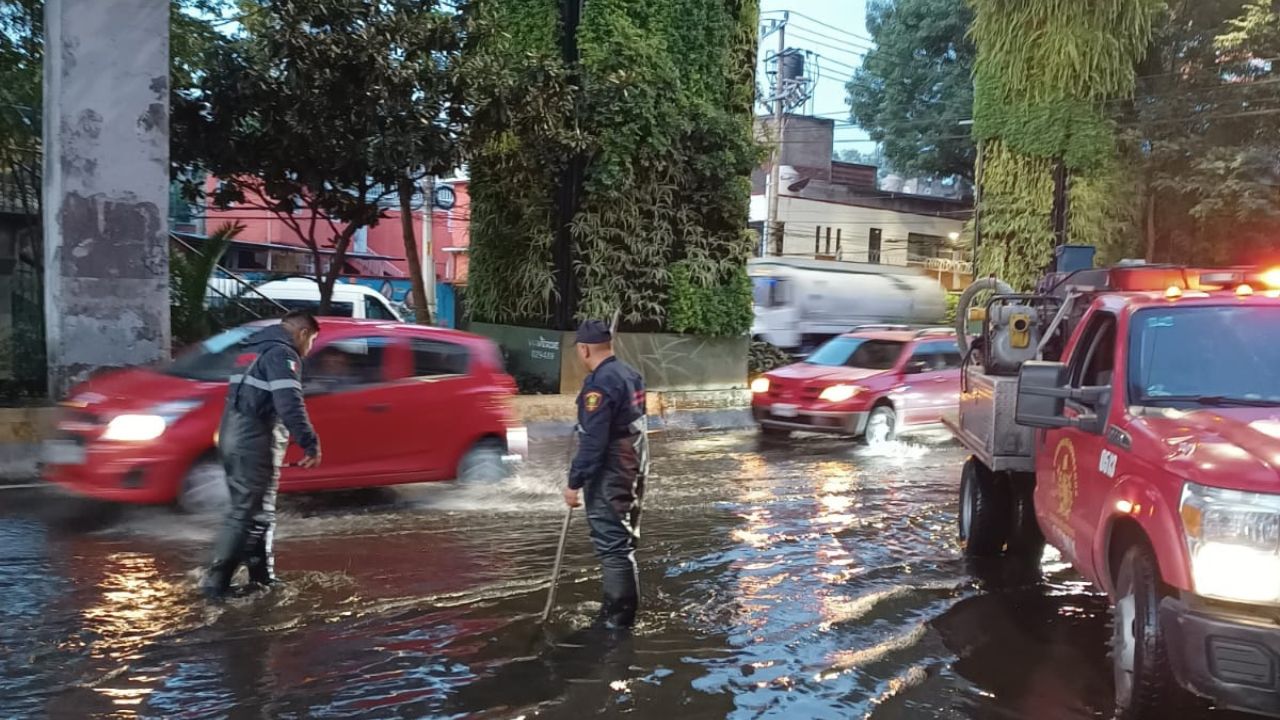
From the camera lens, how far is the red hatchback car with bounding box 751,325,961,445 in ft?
44.4

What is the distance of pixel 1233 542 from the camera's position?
377 centimetres

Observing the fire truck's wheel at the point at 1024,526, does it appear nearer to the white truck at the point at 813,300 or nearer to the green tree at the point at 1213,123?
the white truck at the point at 813,300

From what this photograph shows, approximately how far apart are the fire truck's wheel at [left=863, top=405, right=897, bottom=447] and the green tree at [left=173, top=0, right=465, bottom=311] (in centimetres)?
653

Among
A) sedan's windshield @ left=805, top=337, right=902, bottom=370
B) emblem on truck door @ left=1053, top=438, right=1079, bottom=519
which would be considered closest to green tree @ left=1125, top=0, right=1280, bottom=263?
sedan's windshield @ left=805, top=337, right=902, bottom=370

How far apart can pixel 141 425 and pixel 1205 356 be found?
6.84 metres

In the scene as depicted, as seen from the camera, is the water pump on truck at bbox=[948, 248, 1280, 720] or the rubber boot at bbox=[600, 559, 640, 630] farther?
the rubber boot at bbox=[600, 559, 640, 630]

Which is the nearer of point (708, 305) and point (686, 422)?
point (686, 422)

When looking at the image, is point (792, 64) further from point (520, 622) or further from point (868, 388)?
point (520, 622)

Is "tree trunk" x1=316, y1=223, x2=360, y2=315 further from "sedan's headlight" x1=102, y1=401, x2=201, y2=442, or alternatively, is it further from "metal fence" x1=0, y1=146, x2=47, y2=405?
"sedan's headlight" x1=102, y1=401, x2=201, y2=442

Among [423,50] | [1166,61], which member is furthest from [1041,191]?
[423,50]

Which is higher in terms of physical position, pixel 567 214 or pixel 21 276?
pixel 567 214

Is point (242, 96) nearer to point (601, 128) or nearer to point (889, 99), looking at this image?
point (601, 128)

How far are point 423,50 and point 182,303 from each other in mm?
4689

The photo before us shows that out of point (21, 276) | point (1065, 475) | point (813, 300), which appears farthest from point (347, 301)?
point (1065, 475)
